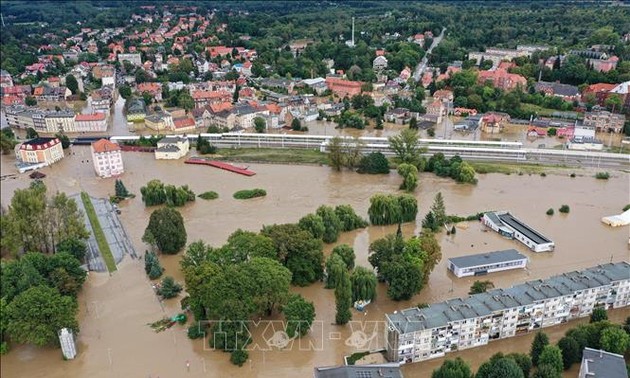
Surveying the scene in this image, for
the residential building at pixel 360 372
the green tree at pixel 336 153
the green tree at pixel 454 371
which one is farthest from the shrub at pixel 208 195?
the green tree at pixel 454 371

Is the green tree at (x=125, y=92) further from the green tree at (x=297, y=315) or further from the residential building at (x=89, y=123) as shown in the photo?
the green tree at (x=297, y=315)

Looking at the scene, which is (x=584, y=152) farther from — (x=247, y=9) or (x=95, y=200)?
(x=247, y=9)

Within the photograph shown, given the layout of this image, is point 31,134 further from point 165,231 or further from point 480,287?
point 480,287

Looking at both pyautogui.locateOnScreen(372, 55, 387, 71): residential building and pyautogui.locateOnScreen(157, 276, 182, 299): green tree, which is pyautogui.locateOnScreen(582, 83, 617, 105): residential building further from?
pyautogui.locateOnScreen(157, 276, 182, 299): green tree

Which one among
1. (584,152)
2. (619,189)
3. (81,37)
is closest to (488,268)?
(619,189)

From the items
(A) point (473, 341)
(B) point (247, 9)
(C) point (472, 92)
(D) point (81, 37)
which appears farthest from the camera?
(B) point (247, 9)

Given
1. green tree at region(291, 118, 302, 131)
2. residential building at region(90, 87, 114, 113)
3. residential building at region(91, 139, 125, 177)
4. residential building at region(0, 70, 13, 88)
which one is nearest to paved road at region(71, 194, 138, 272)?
residential building at region(91, 139, 125, 177)
